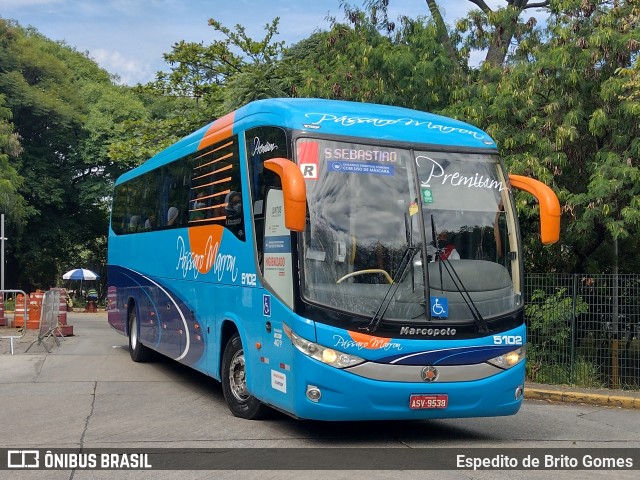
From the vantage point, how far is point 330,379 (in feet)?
26.6

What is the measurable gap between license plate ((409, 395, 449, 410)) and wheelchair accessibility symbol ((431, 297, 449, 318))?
783mm

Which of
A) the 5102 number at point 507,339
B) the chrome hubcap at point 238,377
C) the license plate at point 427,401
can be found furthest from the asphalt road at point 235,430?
the 5102 number at point 507,339

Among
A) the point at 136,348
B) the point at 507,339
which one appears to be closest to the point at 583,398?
the point at 507,339

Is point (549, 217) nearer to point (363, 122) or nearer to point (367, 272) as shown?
point (367, 272)

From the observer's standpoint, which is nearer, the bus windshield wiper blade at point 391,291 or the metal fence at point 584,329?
the bus windshield wiper blade at point 391,291

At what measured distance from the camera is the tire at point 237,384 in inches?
382

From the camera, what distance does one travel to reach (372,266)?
27.2 feet

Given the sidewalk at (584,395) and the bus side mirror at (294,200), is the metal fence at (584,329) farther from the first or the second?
the bus side mirror at (294,200)

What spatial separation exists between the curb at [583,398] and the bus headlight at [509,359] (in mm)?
4522

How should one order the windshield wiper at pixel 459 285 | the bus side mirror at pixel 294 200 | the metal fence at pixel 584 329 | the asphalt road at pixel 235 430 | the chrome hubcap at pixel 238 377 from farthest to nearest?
the metal fence at pixel 584 329
the chrome hubcap at pixel 238 377
the windshield wiper at pixel 459 285
the bus side mirror at pixel 294 200
the asphalt road at pixel 235 430

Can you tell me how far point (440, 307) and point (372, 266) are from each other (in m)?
0.78

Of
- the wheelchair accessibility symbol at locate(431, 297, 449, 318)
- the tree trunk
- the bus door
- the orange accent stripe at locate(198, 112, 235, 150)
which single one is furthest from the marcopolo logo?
the tree trunk

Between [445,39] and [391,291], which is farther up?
[445,39]

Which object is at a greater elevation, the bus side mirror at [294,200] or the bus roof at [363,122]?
the bus roof at [363,122]
